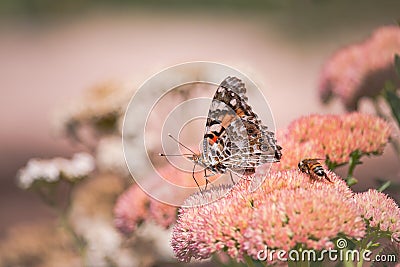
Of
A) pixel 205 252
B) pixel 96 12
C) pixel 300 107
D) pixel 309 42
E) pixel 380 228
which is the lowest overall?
pixel 205 252

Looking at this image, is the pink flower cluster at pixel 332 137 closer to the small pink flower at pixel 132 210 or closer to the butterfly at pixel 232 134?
the butterfly at pixel 232 134

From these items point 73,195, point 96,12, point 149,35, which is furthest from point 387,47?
point 96,12

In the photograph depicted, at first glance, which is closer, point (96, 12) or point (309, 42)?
point (309, 42)

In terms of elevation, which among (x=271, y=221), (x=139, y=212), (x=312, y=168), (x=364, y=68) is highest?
(x=364, y=68)

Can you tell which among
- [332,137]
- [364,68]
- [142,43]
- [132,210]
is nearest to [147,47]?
[142,43]

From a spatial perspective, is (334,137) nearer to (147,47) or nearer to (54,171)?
(54,171)

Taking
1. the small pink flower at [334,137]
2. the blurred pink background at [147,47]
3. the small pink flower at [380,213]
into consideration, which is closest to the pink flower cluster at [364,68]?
the small pink flower at [334,137]

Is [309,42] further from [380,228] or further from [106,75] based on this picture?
[380,228]
